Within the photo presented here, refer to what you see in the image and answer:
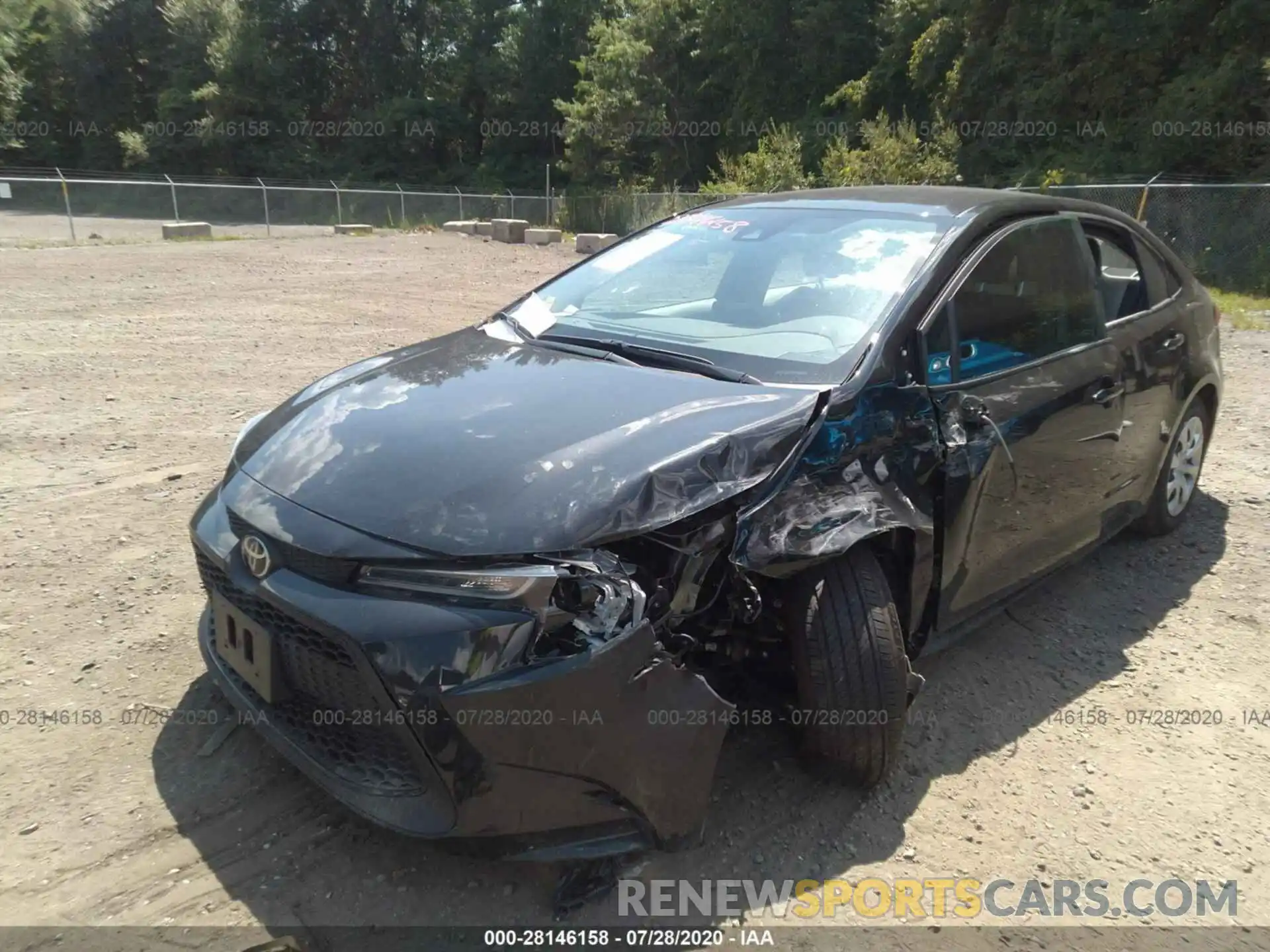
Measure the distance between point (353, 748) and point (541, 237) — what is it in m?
20.3

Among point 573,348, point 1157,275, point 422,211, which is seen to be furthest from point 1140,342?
point 422,211

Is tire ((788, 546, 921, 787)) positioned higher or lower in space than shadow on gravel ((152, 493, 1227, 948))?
higher

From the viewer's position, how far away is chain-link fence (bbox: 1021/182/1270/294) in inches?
566

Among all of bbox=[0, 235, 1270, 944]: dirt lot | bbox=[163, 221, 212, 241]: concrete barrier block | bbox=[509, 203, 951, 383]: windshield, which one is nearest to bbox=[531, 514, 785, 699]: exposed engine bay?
bbox=[0, 235, 1270, 944]: dirt lot

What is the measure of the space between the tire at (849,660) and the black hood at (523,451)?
1.34 ft

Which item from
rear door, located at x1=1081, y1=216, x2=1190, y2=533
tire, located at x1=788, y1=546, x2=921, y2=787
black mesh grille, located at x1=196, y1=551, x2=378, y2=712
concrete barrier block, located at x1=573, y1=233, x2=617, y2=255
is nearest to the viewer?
black mesh grille, located at x1=196, y1=551, x2=378, y2=712

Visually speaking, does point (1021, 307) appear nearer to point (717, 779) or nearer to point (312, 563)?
point (717, 779)

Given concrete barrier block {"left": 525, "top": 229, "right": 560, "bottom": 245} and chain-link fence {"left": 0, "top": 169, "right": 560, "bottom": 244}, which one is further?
chain-link fence {"left": 0, "top": 169, "right": 560, "bottom": 244}

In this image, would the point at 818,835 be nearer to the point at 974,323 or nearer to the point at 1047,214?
the point at 974,323

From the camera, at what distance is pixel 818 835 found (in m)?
2.75

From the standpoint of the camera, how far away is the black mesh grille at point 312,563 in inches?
90.5

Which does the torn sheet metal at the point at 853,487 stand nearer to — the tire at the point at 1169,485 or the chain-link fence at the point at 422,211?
the tire at the point at 1169,485

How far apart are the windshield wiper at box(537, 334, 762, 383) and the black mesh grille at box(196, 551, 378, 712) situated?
4.49ft

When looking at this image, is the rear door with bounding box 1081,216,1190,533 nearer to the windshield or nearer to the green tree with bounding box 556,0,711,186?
the windshield
